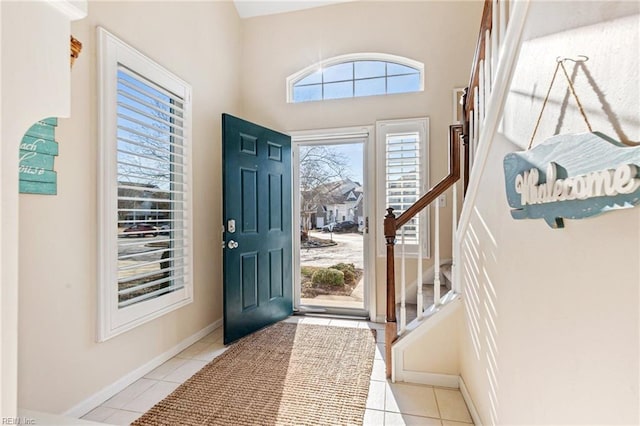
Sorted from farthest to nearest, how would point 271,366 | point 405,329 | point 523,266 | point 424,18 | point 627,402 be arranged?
point 424,18, point 271,366, point 405,329, point 523,266, point 627,402

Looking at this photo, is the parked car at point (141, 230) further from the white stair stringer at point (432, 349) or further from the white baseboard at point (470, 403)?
the white baseboard at point (470, 403)

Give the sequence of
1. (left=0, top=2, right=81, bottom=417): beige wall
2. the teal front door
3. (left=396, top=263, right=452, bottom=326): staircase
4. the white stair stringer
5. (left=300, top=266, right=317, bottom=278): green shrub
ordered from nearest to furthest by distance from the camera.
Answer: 1. (left=0, top=2, right=81, bottom=417): beige wall
2. the white stair stringer
3. (left=396, top=263, right=452, bottom=326): staircase
4. the teal front door
5. (left=300, top=266, right=317, bottom=278): green shrub

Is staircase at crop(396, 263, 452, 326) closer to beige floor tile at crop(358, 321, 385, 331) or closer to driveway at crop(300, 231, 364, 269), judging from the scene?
beige floor tile at crop(358, 321, 385, 331)

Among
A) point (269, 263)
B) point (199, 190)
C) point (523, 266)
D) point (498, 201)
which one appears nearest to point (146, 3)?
point (199, 190)

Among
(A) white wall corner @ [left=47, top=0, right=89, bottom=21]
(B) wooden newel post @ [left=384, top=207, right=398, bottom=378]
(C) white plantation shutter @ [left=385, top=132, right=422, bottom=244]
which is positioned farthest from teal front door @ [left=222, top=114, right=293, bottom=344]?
(A) white wall corner @ [left=47, top=0, right=89, bottom=21]

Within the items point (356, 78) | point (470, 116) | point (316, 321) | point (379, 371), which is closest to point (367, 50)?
point (356, 78)

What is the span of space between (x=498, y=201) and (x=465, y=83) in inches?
86.7

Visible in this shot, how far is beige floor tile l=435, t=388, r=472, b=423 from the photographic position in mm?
1908

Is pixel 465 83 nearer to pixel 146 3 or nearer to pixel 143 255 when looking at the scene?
pixel 146 3

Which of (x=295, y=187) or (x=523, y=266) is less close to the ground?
(x=295, y=187)

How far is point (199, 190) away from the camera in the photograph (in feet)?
10.0

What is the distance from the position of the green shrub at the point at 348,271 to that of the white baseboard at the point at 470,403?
5.50 ft

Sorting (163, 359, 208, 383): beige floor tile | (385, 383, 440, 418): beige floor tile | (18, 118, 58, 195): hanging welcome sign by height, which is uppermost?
(18, 118, 58, 195): hanging welcome sign

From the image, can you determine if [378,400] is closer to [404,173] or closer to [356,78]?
[404,173]
